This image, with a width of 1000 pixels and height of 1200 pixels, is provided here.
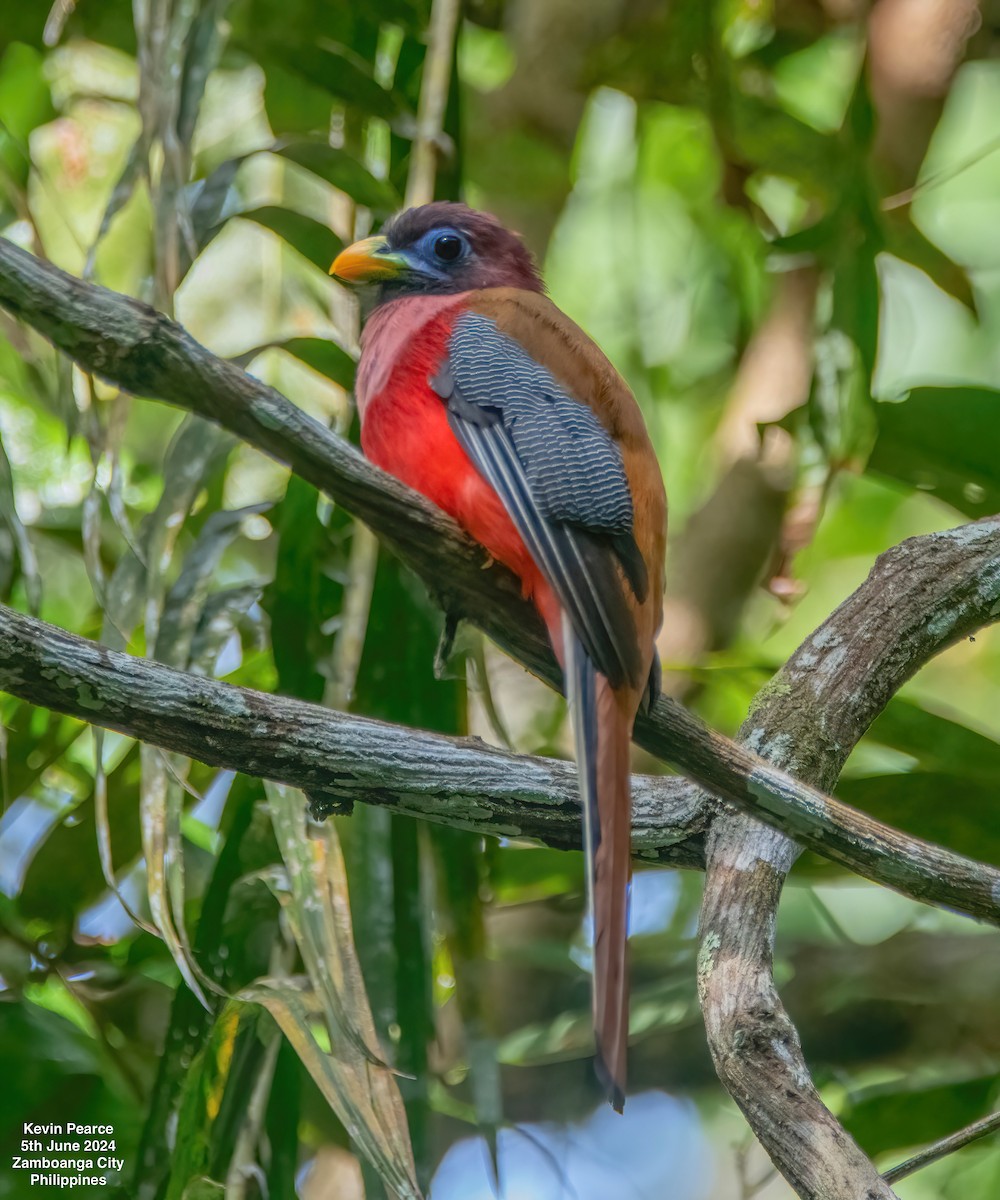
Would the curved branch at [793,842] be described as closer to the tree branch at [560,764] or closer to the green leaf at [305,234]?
the tree branch at [560,764]

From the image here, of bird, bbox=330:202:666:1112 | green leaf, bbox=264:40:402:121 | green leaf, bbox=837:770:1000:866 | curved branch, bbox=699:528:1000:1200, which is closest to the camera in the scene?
curved branch, bbox=699:528:1000:1200

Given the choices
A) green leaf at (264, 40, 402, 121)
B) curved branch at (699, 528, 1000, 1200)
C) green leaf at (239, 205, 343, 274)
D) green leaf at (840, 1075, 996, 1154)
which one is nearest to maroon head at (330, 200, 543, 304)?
green leaf at (239, 205, 343, 274)

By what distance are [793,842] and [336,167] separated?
A: 6.62ft

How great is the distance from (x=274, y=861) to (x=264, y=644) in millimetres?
703

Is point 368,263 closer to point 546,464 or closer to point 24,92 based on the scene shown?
point 546,464

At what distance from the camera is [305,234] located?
135 inches

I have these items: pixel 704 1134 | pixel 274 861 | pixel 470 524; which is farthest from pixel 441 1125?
pixel 470 524

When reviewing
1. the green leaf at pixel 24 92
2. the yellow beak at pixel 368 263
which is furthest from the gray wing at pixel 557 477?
the green leaf at pixel 24 92

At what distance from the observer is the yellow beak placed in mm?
3275

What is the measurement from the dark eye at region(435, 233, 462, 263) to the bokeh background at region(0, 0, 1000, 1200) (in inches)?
10.6

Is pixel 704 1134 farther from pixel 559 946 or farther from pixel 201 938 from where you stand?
pixel 201 938

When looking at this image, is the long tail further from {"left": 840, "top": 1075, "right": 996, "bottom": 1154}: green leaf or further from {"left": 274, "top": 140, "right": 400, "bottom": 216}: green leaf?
{"left": 840, "top": 1075, "right": 996, "bottom": 1154}: green leaf

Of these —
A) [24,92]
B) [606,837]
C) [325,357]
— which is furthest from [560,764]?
[24,92]

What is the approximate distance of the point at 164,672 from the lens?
1.83 meters
